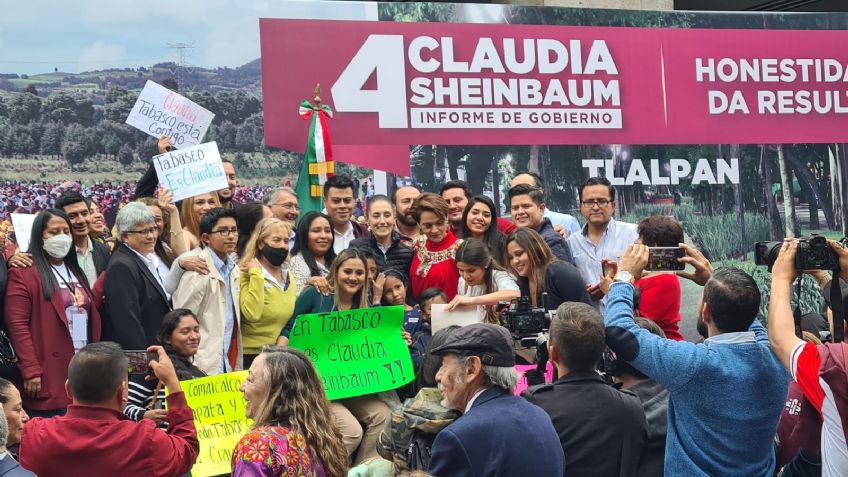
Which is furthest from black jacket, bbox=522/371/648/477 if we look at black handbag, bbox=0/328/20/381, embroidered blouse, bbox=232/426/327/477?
black handbag, bbox=0/328/20/381

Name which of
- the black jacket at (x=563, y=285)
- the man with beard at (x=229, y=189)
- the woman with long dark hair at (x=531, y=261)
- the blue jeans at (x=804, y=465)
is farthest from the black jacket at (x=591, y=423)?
the man with beard at (x=229, y=189)

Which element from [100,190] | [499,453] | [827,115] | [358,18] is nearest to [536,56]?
[358,18]

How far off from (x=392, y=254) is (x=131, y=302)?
6.85ft

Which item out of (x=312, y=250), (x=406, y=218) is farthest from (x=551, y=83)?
(x=312, y=250)

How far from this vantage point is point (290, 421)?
475cm

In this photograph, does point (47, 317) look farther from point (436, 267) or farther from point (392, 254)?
point (436, 267)

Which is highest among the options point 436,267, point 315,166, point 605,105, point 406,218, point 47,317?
point 605,105

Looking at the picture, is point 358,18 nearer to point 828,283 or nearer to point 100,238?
point 100,238

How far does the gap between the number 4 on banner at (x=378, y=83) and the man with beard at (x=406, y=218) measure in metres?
1.65

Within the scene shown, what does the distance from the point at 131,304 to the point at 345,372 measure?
1.47 m

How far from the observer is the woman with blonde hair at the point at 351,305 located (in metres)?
7.82

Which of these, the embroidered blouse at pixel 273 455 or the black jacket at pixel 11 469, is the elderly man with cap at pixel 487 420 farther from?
the black jacket at pixel 11 469

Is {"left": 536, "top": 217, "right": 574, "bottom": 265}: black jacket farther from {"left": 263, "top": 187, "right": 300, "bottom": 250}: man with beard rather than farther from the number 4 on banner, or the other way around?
the number 4 on banner

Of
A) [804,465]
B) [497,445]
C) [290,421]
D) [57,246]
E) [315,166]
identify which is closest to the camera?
[497,445]
